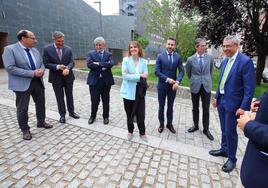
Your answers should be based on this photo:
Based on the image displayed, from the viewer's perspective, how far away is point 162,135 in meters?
4.57

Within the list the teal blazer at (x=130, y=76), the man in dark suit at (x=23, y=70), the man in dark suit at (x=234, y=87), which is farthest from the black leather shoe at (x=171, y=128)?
the man in dark suit at (x=23, y=70)

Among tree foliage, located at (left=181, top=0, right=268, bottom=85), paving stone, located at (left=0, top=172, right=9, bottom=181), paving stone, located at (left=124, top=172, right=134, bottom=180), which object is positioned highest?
tree foliage, located at (left=181, top=0, right=268, bottom=85)

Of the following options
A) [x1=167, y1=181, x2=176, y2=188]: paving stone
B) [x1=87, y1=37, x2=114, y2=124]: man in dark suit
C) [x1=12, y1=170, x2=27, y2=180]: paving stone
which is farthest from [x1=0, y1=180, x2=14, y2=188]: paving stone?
[x1=87, y1=37, x2=114, y2=124]: man in dark suit

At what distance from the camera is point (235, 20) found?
961 cm

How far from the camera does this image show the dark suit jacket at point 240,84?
2936mm

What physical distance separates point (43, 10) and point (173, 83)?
20.3 metres

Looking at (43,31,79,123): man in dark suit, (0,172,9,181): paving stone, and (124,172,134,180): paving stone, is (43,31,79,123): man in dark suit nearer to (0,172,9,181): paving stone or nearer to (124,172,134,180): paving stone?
(0,172,9,181): paving stone

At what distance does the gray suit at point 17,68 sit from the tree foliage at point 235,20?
26.6 feet

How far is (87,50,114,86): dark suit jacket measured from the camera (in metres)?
4.77

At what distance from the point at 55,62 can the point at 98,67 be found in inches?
39.3

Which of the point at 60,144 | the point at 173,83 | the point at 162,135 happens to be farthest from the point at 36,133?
the point at 173,83

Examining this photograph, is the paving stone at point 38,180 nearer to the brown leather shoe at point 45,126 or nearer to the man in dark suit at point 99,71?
the brown leather shoe at point 45,126

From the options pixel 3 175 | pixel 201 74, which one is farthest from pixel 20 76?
pixel 201 74

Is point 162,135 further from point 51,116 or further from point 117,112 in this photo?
point 51,116
